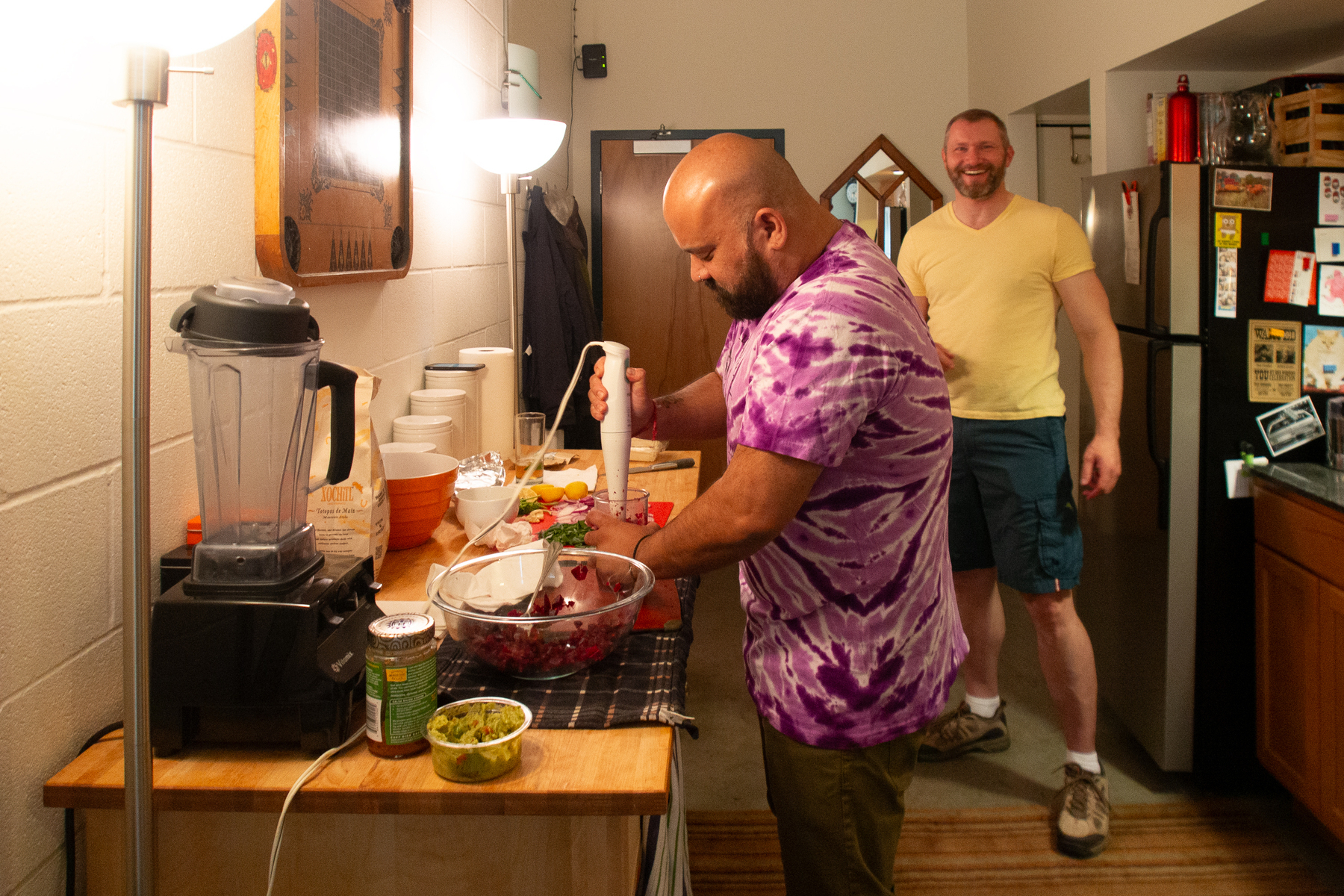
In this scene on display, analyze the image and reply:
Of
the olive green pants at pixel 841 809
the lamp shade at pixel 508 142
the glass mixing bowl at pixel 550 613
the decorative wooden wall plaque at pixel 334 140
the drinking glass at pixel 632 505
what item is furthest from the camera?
the lamp shade at pixel 508 142

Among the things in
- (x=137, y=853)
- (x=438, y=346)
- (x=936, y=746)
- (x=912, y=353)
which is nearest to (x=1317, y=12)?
(x=912, y=353)

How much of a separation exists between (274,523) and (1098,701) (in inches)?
114

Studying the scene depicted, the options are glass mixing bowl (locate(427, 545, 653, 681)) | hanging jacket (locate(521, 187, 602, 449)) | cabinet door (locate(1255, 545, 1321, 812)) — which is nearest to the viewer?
glass mixing bowl (locate(427, 545, 653, 681))

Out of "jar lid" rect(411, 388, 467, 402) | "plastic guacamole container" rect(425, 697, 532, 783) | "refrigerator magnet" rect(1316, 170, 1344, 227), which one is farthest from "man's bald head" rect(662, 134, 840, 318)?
"refrigerator magnet" rect(1316, 170, 1344, 227)

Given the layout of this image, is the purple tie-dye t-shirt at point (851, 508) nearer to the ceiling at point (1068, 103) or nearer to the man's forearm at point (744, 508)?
the man's forearm at point (744, 508)

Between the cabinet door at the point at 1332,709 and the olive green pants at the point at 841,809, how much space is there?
4.30 ft

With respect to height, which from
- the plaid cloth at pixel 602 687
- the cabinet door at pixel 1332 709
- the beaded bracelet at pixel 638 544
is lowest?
the cabinet door at pixel 1332 709

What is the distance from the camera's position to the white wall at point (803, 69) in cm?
485

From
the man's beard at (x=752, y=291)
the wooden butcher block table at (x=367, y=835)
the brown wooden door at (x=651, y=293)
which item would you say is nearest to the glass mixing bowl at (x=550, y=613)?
the wooden butcher block table at (x=367, y=835)

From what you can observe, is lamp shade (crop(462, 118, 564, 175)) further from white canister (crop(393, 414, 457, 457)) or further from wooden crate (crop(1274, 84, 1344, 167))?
wooden crate (crop(1274, 84, 1344, 167))

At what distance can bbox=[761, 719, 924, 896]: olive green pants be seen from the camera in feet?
4.60

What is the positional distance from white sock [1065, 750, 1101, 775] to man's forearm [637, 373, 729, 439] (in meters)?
1.35

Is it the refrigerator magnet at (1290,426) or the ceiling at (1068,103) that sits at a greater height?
the ceiling at (1068,103)

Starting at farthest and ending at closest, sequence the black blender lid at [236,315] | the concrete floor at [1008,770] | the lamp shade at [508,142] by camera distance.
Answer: the lamp shade at [508,142] → the concrete floor at [1008,770] → the black blender lid at [236,315]
